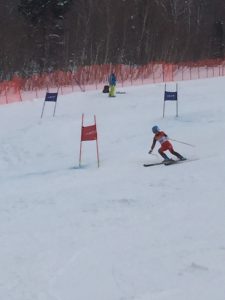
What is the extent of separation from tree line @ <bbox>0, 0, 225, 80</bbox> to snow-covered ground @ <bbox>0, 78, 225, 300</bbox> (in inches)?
1004

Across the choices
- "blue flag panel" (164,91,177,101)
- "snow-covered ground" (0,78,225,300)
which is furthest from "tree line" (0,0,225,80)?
"snow-covered ground" (0,78,225,300)

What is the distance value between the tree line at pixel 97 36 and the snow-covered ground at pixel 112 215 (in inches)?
1004

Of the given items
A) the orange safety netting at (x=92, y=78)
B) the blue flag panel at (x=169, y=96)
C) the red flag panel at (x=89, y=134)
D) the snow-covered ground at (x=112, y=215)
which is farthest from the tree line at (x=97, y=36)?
the red flag panel at (x=89, y=134)

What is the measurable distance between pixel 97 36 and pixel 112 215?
137 feet

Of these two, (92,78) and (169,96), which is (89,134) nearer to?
(169,96)

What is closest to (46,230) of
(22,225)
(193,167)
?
(22,225)

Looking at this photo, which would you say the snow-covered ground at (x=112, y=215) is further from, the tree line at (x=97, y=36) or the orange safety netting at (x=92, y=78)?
the tree line at (x=97, y=36)

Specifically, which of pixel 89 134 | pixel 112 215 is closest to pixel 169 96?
pixel 89 134

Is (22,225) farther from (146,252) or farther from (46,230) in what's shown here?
(146,252)

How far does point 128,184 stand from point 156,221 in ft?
10.0

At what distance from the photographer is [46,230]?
9.07 metres

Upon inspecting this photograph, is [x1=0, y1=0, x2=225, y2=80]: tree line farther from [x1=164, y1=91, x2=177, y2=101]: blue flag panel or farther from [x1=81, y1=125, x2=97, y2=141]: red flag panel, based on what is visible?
[x1=81, y1=125, x2=97, y2=141]: red flag panel

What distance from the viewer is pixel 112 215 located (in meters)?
9.72

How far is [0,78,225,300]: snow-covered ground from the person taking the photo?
6.71m
